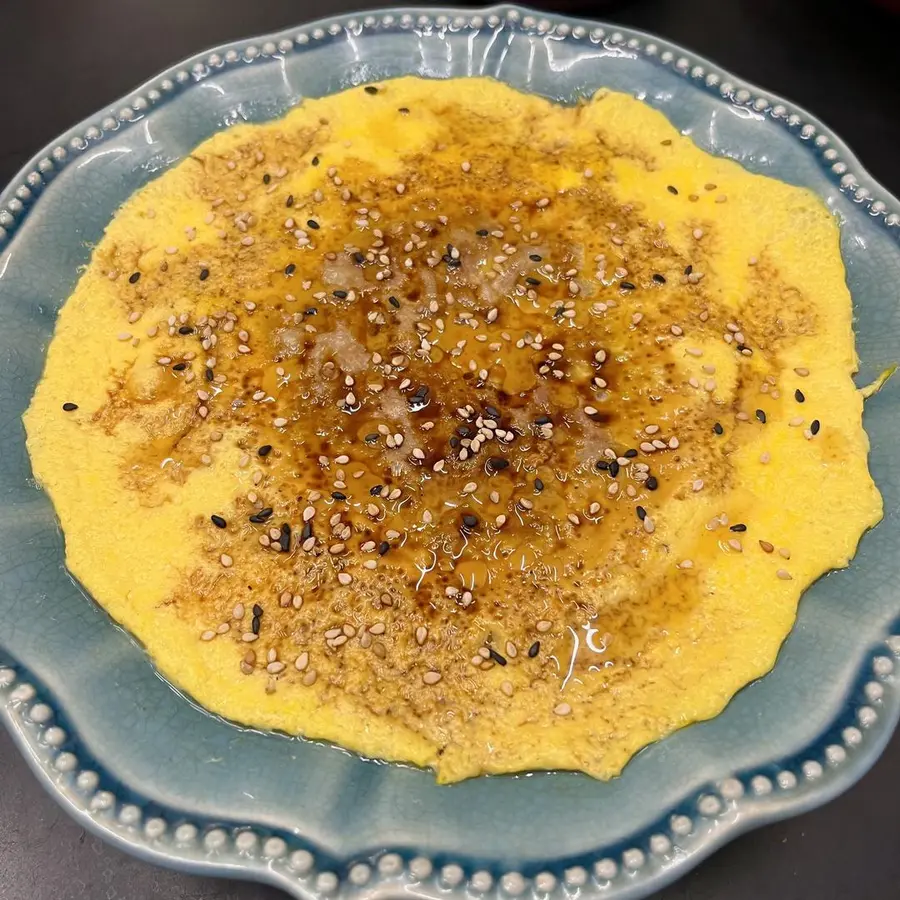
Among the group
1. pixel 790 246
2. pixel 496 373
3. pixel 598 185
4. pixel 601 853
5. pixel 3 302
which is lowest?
pixel 3 302

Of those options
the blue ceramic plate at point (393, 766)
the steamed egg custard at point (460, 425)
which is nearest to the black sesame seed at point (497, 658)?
the steamed egg custard at point (460, 425)

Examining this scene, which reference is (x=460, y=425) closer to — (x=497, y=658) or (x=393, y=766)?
(x=497, y=658)

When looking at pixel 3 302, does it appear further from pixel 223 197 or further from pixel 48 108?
pixel 48 108

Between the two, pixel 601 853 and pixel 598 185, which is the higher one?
pixel 598 185

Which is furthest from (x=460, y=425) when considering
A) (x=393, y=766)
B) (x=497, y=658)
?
(x=393, y=766)

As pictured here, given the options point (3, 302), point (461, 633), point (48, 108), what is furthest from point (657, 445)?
point (48, 108)

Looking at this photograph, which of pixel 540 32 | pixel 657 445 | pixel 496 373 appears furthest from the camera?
pixel 540 32
